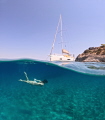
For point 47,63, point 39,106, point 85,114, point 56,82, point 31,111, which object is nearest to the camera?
point 85,114

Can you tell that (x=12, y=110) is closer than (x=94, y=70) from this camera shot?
Yes

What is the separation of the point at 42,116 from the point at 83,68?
9.73 metres

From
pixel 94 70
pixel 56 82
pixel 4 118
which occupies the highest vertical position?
pixel 94 70

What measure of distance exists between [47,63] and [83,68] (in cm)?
575

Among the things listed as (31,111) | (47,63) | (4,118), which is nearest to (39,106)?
(31,111)

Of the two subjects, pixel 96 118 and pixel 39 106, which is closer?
pixel 96 118

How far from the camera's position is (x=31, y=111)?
325 inches

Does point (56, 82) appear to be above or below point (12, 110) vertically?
below

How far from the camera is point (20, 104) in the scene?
9492 millimetres

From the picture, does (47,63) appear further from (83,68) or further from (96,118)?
(96,118)

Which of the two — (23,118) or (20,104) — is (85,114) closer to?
(23,118)

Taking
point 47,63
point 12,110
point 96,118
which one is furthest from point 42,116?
Result: point 47,63

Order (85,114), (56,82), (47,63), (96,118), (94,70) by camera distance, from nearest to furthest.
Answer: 1. (96,118)
2. (85,114)
3. (94,70)
4. (47,63)
5. (56,82)

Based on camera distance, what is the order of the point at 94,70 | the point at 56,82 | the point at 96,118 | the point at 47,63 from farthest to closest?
the point at 56,82 → the point at 47,63 → the point at 94,70 → the point at 96,118
